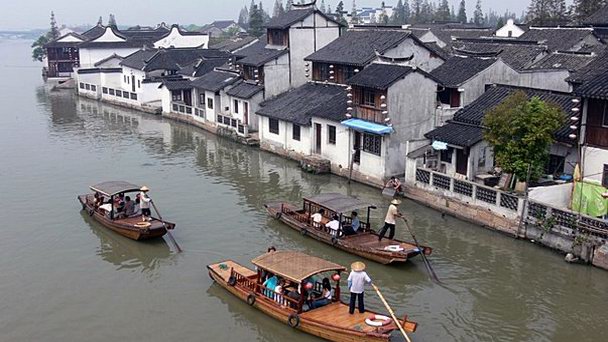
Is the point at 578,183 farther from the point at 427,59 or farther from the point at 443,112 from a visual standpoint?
the point at 427,59

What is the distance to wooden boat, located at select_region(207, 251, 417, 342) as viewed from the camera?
47.6 feet

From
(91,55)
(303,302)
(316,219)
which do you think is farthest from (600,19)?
(91,55)

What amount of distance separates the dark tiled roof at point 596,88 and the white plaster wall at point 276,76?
22.3 meters

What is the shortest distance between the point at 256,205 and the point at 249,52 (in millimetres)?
21153

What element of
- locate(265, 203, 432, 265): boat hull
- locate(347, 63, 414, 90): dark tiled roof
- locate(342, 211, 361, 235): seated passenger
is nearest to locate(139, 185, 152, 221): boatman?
locate(265, 203, 432, 265): boat hull

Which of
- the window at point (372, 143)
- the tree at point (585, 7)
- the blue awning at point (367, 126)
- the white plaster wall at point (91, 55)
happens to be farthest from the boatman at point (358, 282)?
the white plaster wall at point (91, 55)

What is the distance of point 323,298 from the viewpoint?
16031mm

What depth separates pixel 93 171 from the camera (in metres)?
33.5

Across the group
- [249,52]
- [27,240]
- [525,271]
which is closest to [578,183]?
[525,271]

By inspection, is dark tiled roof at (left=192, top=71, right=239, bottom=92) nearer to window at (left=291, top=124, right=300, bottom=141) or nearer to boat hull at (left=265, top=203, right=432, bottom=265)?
window at (left=291, top=124, right=300, bottom=141)

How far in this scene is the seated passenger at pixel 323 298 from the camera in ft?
52.2

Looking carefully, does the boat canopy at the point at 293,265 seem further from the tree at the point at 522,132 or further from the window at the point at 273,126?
the window at the point at 273,126

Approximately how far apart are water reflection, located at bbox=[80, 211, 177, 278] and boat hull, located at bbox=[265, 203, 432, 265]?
15.2ft

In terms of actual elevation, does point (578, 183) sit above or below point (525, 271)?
above
